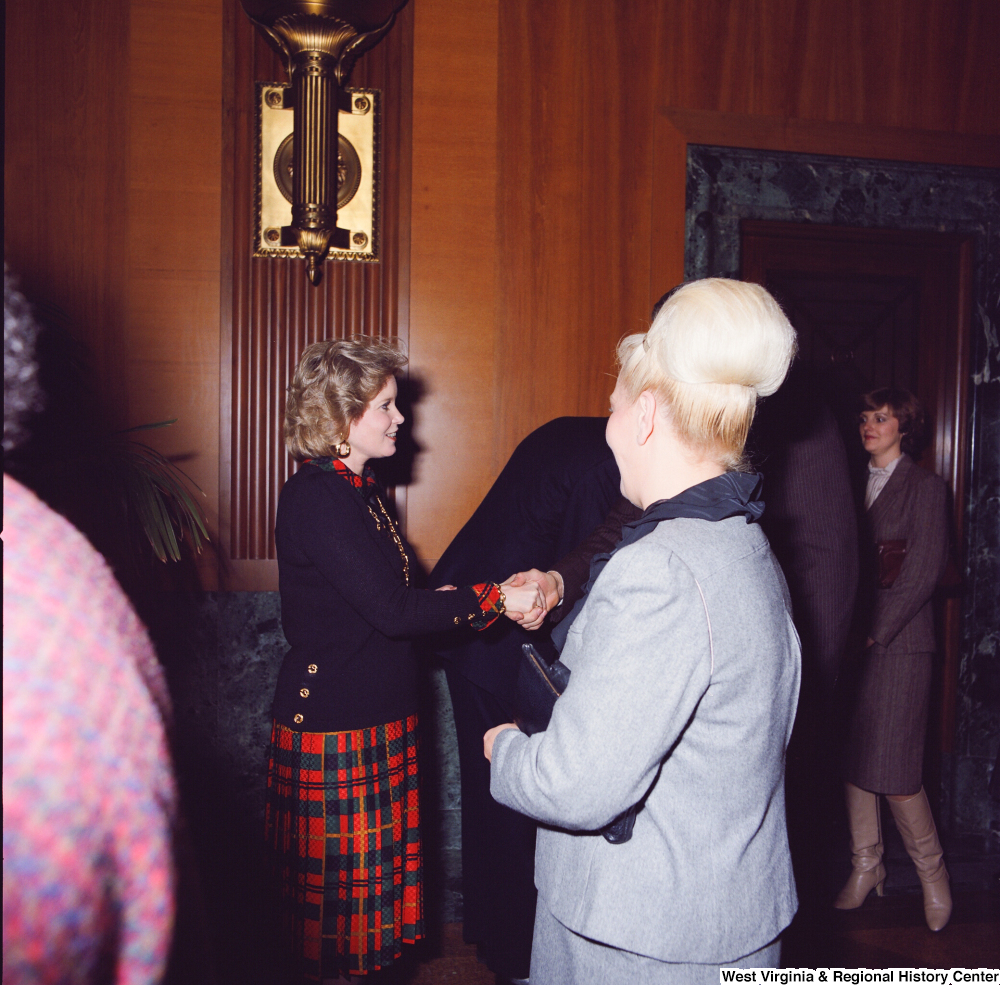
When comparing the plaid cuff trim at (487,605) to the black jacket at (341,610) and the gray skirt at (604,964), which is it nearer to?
→ the black jacket at (341,610)

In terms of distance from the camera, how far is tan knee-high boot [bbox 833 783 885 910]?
2.67m

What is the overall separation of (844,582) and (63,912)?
5.60 feet

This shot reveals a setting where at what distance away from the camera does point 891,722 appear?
8.48ft

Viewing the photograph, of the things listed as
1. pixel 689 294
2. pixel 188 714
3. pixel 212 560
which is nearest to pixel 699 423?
pixel 689 294

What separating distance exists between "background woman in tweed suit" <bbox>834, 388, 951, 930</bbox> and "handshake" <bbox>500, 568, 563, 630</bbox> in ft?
4.44

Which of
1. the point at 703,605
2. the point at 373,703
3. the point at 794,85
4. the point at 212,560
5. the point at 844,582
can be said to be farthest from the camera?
the point at 794,85

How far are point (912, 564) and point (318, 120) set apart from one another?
2.43 metres

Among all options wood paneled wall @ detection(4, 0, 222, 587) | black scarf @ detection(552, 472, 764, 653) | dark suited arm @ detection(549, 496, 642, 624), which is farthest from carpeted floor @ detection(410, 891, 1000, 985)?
black scarf @ detection(552, 472, 764, 653)

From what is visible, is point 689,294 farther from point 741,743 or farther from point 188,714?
point 188,714

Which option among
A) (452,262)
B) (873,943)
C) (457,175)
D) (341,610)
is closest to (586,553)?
(341,610)

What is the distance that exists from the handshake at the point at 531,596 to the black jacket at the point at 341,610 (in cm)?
9

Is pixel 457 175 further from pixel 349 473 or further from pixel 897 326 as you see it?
pixel 897 326

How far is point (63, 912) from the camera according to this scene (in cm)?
28

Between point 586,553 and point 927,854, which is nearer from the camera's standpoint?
point 586,553
